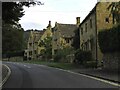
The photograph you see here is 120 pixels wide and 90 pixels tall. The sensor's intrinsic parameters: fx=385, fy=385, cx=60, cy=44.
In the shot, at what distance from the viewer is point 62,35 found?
87000mm

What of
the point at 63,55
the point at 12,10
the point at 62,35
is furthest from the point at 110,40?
the point at 62,35

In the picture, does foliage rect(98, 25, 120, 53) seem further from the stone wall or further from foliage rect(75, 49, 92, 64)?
foliage rect(75, 49, 92, 64)

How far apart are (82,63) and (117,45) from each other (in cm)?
1555

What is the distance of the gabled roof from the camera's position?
87.9 meters

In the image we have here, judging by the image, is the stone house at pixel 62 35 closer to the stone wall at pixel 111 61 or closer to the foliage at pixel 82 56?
the foliage at pixel 82 56

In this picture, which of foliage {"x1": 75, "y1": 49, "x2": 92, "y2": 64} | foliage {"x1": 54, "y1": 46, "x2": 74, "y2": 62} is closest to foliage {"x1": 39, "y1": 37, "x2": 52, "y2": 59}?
foliage {"x1": 54, "y1": 46, "x2": 74, "y2": 62}

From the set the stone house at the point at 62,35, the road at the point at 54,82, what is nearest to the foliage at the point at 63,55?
the stone house at the point at 62,35

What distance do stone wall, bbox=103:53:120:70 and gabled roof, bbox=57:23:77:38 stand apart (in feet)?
158

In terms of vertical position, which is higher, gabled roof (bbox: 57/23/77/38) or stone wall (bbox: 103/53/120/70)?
gabled roof (bbox: 57/23/77/38)

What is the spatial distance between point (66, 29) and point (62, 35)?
4212mm

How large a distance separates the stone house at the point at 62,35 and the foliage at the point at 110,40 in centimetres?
4586

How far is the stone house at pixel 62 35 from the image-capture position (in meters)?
86.7

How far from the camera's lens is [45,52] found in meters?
92.4

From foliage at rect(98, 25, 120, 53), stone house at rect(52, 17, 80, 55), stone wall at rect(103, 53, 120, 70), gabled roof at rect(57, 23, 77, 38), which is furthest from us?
gabled roof at rect(57, 23, 77, 38)
